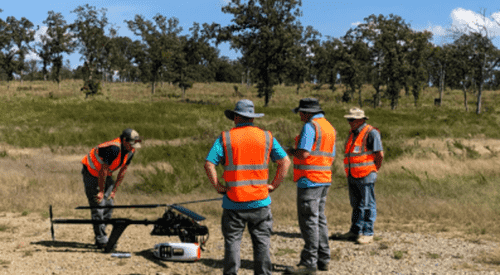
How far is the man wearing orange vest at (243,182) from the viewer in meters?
3.74

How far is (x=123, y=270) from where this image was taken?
198 inches

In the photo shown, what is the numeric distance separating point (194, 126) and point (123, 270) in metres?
19.0

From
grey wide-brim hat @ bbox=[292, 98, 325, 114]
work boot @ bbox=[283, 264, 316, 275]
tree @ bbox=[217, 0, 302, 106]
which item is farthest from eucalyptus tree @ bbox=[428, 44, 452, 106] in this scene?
work boot @ bbox=[283, 264, 316, 275]

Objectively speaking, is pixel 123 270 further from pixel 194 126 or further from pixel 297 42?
pixel 297 42

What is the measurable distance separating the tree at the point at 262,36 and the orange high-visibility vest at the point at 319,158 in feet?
117

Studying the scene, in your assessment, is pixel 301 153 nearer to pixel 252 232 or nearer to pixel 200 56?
pixel 252 232

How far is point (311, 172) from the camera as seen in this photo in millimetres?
4828

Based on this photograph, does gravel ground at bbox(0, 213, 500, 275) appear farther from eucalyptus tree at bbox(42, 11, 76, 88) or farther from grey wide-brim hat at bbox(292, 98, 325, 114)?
eucalyptus tree at bbox(42, 11, 76, 88)

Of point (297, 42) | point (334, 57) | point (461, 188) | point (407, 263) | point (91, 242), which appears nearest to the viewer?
point (407, 263)

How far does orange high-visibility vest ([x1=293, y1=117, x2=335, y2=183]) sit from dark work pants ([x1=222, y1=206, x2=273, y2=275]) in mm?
1123

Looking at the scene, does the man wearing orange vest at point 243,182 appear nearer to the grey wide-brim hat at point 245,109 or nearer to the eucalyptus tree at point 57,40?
the grey wide-brim hat at point 245,109

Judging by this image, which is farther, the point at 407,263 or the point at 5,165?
the point at 5,165

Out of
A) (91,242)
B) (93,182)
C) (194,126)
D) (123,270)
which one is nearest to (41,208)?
(91,242)

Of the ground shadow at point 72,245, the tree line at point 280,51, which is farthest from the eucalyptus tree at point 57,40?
the ground shadow at point 72,245
